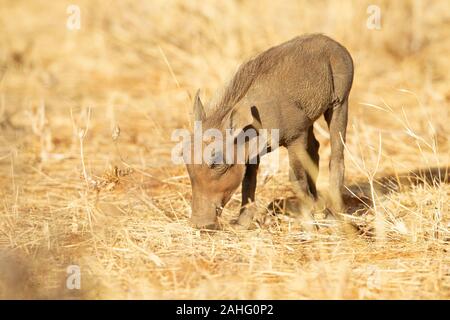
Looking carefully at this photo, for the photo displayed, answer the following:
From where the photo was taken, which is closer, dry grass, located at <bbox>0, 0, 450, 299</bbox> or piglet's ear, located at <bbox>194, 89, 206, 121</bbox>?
dry grass, located at <bbox>0, 0, 450, 299</bbox>

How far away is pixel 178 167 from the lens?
290 inches

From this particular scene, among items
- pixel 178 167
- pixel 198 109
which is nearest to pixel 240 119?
pixel 198 109

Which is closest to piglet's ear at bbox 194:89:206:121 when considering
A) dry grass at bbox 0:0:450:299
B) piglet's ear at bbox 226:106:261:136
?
piglet's ear at bbox 226:106:261:136

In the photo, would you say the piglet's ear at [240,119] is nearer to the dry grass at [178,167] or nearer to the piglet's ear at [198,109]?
the piglet's ear at [198,109]

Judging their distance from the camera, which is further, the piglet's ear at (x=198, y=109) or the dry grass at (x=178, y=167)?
the piglet's ear at (x=198, y=109)

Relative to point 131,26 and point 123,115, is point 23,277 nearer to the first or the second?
point 123,115

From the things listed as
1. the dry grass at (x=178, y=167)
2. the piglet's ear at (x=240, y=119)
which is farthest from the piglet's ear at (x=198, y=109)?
the dry grass at (x=178, y=167)

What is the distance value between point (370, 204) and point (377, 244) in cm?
112

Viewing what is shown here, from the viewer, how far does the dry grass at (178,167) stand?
4883mm

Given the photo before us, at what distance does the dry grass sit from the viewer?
4.88 m

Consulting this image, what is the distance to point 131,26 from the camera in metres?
11.3

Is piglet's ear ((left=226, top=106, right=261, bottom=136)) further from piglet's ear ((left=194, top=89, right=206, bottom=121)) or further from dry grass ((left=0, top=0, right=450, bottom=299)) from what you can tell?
dry grass ((left=0, top=0, right=450, bottom=299))

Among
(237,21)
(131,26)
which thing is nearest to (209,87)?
(237,21)

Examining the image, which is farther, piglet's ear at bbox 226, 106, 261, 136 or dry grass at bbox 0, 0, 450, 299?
piglet's ear at bbox 226, 106, 261, 136
